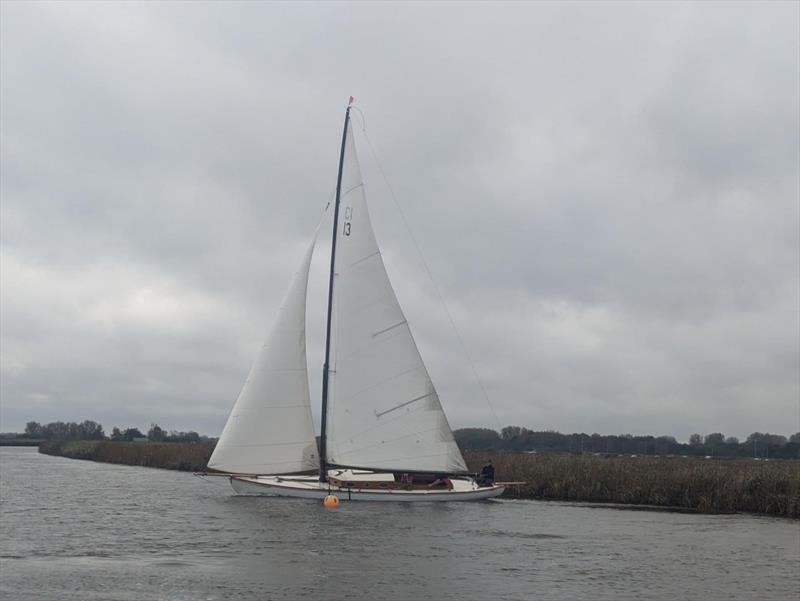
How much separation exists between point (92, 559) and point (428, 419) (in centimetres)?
1649

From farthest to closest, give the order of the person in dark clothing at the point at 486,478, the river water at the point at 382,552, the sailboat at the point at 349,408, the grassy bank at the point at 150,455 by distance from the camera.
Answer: the grassy bank at the point at 150,455 < the person in dark clothing at the point at 486,478 < the sailboat at the point at 349,408 < the river water at the point at 382,552

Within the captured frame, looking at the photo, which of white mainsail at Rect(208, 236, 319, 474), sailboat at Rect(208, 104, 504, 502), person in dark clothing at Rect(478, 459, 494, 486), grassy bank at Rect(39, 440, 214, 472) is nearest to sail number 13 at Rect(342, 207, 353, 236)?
sailboat at Rect(208, 104, 504, 502)

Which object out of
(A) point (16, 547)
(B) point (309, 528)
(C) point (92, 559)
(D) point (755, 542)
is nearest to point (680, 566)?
(D) point (755, 542)

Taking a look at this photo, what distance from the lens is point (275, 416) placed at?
35.2 m

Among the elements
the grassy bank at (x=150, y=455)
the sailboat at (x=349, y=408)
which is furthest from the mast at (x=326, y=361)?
the grassy bank at (x=150, y=455)

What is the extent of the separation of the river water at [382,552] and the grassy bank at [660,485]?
1971 mm

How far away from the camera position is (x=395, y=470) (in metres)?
36.1

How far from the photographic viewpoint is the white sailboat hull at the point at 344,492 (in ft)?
114

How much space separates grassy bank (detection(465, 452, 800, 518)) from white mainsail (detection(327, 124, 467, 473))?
5.82 meters

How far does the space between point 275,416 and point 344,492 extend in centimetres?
389

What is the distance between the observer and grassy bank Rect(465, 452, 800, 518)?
34562 millimetres

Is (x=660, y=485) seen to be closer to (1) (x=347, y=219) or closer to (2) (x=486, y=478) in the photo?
(2) (x=486, y=478)

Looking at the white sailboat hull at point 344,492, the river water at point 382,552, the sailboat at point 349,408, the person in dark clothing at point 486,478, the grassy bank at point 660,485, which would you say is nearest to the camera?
the river water at point 382,552

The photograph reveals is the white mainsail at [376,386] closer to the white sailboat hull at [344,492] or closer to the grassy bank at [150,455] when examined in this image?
the white sailboat hull at [344,492]
